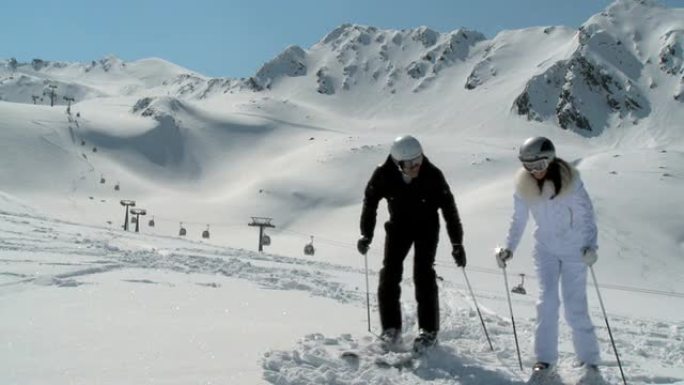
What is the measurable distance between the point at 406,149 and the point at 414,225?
0.68m

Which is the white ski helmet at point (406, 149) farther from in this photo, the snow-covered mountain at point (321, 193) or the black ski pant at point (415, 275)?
the snow-covered mountain at point (321, 193)

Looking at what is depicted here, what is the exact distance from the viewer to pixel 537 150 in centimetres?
492

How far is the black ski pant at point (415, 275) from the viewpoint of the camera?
17.4ft

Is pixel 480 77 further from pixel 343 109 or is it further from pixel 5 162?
pixel 5 162

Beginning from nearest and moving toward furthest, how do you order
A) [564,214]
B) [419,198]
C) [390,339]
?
[564,214] < [390,339] < [419,198]

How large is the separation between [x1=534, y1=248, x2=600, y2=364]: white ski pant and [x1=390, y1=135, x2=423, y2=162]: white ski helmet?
50.9 inches

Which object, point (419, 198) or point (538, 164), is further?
point (419, 198)

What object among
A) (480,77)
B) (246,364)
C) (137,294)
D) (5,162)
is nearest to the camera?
(246,364)

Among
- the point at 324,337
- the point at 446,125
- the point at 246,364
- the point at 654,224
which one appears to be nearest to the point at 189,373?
the point at 246,364

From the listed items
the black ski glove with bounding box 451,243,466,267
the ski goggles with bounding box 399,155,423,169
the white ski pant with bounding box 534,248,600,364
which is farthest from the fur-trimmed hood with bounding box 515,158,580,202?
the ski goggles with bounding box 399,155,423,169

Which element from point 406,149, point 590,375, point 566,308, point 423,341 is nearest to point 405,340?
point 423,341

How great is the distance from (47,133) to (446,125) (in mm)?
69857

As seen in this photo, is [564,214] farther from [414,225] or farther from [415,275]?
[415,275]

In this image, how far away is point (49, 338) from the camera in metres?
4.41
